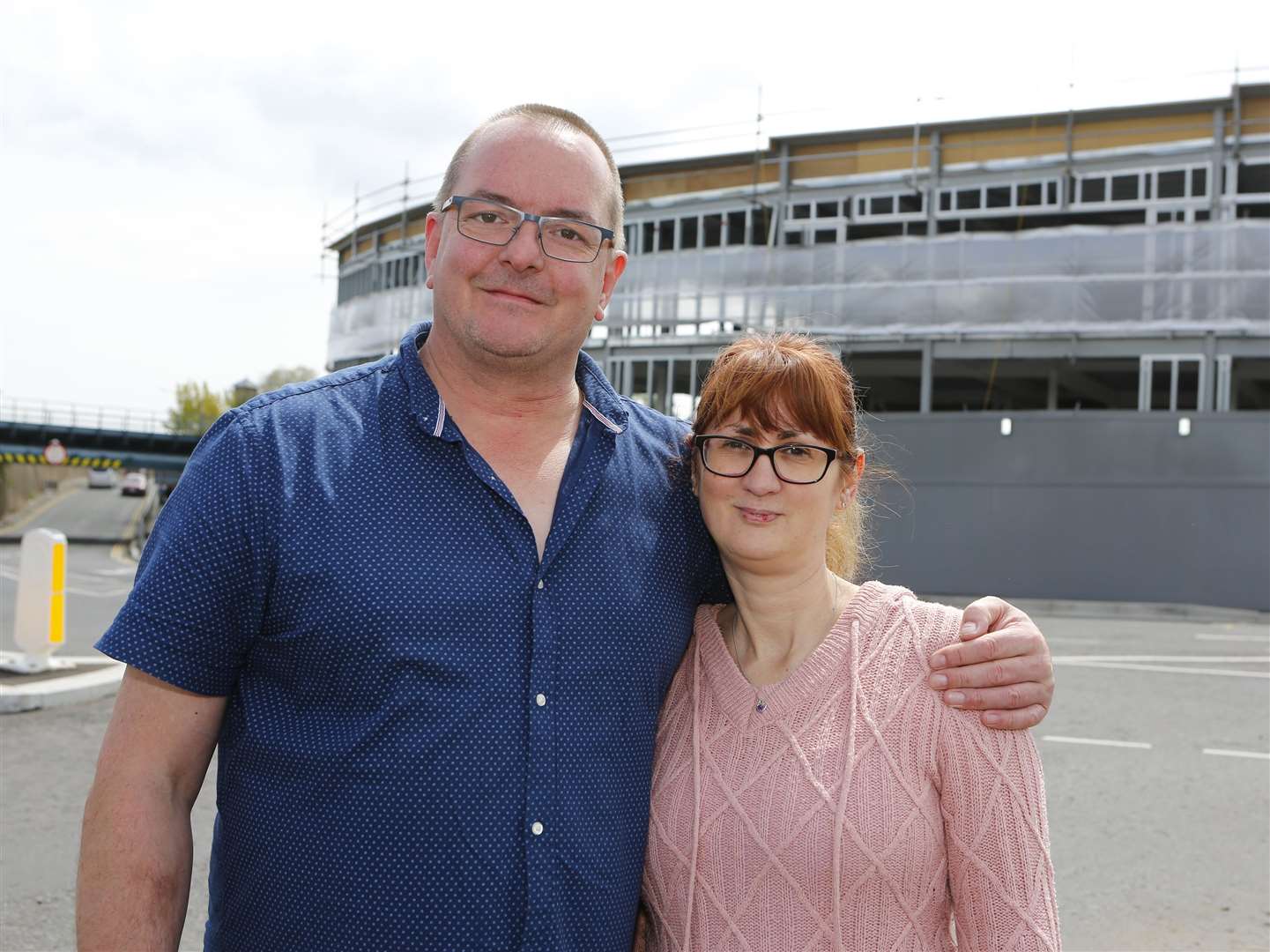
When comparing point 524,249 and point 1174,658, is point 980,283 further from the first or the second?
point 524,249

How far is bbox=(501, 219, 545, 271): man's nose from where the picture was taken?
2398 millimetres

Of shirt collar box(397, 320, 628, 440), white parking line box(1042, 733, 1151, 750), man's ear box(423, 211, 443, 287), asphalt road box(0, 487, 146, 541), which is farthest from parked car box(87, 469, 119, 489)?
shirt collar box(397, 320, 628, 440)

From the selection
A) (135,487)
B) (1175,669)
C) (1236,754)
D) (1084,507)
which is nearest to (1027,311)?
(1084,507)

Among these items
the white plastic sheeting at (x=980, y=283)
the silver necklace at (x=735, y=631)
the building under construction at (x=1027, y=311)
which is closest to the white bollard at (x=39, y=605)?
the silver necklace at (x=735, y=631)

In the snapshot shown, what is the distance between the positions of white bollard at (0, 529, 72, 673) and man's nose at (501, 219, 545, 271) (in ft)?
26.7

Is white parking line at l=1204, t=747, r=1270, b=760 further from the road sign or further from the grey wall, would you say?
the road sign

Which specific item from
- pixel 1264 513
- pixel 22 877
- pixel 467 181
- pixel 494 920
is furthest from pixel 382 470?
pixel 1264 513

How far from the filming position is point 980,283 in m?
23.6

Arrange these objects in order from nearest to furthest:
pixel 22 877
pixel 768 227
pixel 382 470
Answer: pixel 382 470, pixel 22 877, pixel 768 227

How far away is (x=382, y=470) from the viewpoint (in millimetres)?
2250

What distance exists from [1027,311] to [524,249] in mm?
22396

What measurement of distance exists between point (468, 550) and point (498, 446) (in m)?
0.30

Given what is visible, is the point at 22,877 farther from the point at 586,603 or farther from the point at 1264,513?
the point at 1264,513

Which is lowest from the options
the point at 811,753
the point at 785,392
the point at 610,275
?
the point at 811,753
